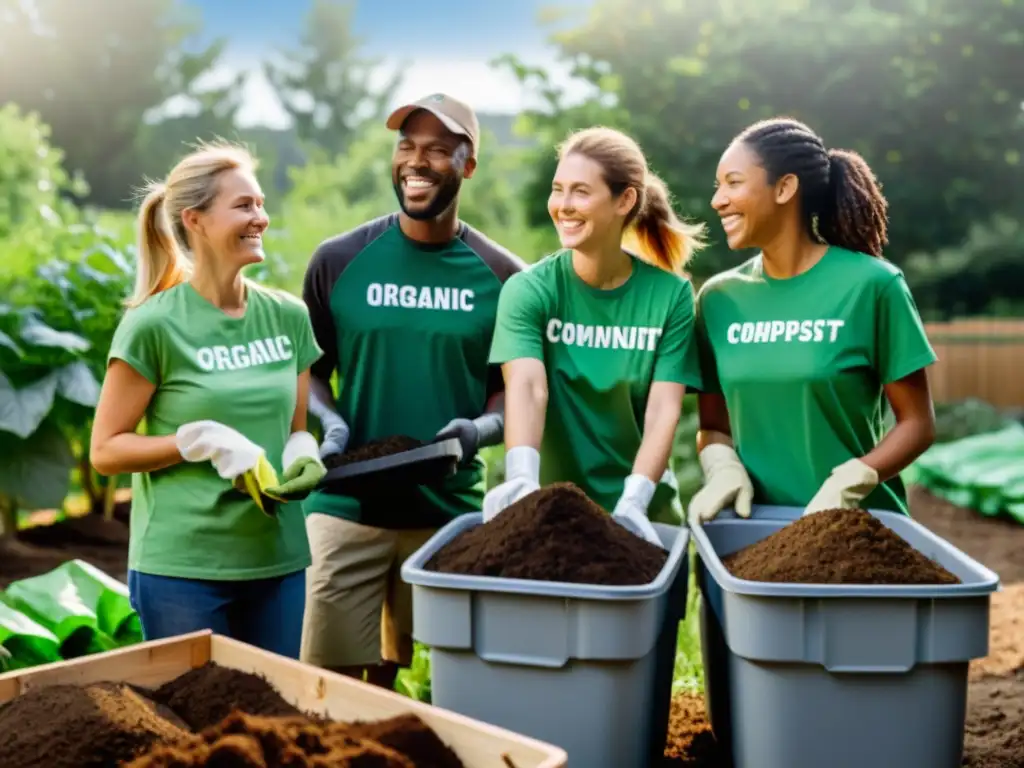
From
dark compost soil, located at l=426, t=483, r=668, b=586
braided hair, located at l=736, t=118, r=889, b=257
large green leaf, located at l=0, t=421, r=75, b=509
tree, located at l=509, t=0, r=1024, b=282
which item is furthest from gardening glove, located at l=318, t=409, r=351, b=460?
tree, located at l=509, t=0, r=1024, b=282

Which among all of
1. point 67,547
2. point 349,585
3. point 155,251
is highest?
point 155,251

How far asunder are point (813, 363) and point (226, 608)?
1.47 m

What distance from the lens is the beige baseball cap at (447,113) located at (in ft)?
10.0

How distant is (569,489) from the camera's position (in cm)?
234

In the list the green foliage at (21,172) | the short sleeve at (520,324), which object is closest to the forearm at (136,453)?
the short sleeve at (520,324)

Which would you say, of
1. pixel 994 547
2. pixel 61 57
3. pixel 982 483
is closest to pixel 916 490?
pixel 982 483

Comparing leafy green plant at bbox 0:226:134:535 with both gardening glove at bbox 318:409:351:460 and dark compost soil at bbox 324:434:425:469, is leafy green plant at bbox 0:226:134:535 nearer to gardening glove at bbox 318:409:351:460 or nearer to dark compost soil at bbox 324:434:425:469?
gardening glove at bbox 318:409:351:460

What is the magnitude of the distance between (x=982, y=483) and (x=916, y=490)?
3.01 ft

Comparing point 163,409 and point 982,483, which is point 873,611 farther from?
point 982,483

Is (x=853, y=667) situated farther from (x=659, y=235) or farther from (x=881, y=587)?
(x=659, y=235)

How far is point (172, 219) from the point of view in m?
2.72

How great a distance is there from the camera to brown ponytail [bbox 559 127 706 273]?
279 centimetres

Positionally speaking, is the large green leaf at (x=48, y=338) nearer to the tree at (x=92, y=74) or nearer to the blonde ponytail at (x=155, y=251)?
the blonde ponytail at (x=155, y=251)

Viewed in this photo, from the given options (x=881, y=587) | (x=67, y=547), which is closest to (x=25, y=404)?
(x=67, y=547)
